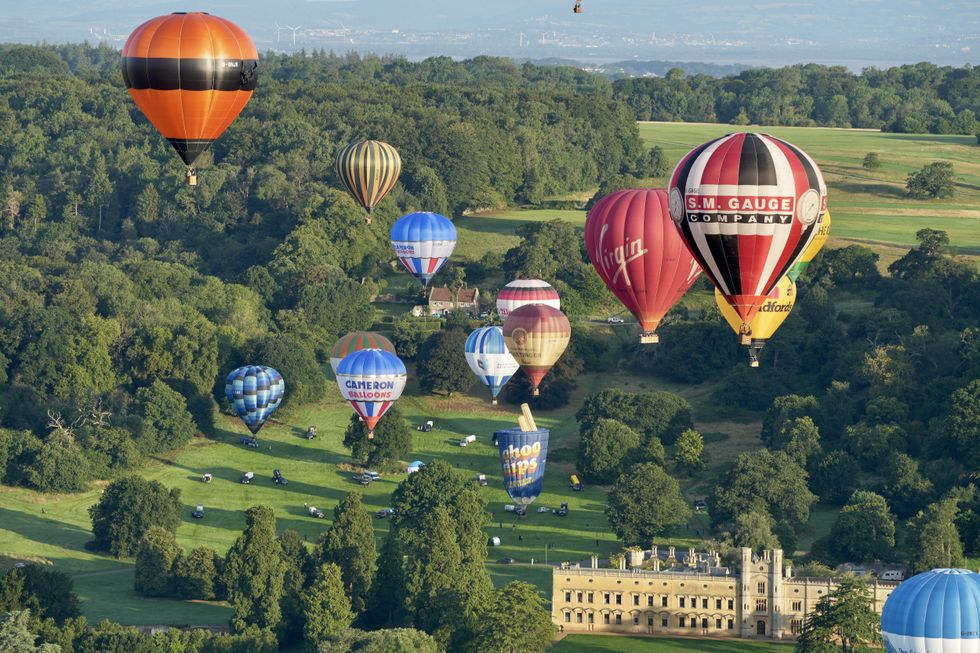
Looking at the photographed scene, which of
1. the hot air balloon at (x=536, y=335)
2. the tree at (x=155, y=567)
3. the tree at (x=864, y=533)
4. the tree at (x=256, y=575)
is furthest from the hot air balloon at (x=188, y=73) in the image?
the tree at (x=864, y=533)

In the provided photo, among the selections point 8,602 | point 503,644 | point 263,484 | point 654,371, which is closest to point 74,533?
point 263,484

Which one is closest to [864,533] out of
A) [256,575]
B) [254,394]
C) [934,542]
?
[934,542]

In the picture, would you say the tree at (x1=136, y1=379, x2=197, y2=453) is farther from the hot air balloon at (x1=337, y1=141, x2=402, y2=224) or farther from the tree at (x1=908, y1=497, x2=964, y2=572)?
the tree at (x1=908, y1=497, x2=964, y2=572)

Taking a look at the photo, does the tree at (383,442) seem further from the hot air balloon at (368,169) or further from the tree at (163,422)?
the hot air balloon at (368,169)

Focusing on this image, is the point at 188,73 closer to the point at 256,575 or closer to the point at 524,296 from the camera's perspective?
the point at 256,575

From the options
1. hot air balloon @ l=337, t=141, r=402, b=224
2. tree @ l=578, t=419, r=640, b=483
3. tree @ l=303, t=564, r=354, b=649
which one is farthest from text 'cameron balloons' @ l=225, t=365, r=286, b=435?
tree @ l=303, t=564, r=354, b=649

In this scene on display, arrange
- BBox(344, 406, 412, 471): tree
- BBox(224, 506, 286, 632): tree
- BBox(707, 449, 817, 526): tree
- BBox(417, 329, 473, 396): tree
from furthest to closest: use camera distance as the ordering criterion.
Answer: BBox(417, 329, 473, 396): tree, BBox(344, 406, 412, 471): tree, BBox(707, 449, 817, 526): tree, BBox(224, 506, 286, 632): tree
